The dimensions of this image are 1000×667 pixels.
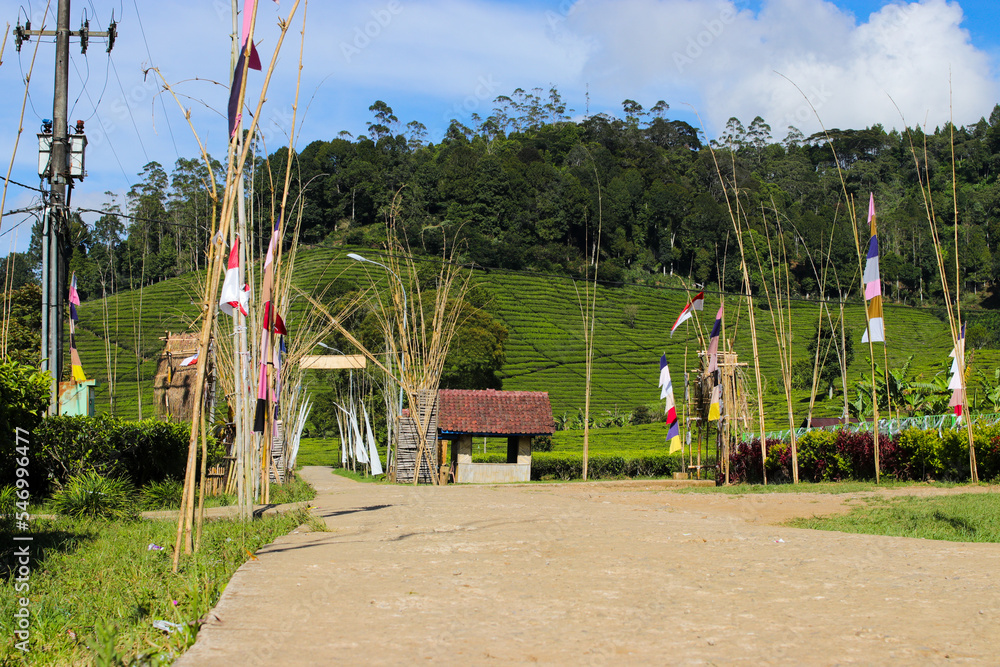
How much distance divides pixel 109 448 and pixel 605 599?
8.10m

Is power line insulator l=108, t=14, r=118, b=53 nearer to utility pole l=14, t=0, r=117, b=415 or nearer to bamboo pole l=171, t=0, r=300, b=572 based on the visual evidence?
utility pole l=14, t=0, r=117, b=415

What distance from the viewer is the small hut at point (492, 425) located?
2131cm

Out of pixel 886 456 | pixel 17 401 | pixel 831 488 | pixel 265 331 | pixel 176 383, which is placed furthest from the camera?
pixel 176 383

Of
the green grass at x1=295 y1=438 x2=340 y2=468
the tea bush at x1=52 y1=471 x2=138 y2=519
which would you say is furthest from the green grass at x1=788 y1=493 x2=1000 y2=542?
the green grass at x1=295 y1=438 x2=340 y2=468

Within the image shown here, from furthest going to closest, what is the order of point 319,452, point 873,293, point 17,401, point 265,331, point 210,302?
point 319,452, point 873,293, point 265,331, point 17,401, point 210,302

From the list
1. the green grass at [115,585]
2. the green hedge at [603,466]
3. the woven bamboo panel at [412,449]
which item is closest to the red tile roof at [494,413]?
the green hedge at [603,466]

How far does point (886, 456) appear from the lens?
14.9 metres

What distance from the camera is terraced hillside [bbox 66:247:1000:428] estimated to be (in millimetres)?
44469

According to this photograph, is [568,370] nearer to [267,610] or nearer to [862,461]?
[862,461]

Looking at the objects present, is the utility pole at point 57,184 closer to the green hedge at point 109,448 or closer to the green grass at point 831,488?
the green hedge at point 109,448

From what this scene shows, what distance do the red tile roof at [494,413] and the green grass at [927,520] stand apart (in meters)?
12.5

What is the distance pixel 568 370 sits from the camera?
54.2 metres

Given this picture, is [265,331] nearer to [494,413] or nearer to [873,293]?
[873,293]

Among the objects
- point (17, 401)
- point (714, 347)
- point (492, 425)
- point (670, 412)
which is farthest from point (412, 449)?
point (17, 401)
